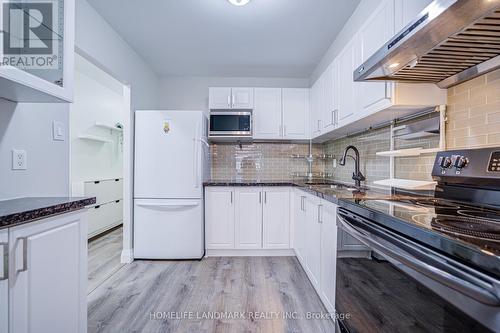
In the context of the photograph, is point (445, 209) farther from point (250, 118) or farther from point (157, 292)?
point (250, 118)

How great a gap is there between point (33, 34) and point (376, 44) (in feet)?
6.41

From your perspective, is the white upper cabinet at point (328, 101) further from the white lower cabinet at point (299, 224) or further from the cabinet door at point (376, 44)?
the white lower cabinet at point (299, 224)

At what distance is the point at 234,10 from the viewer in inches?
87.0

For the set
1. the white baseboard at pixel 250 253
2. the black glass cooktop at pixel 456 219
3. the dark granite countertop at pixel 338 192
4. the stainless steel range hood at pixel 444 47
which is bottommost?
the white baseboard at pixel 250 253

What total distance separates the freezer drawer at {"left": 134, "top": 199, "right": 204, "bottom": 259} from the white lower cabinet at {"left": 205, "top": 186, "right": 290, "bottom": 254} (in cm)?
17

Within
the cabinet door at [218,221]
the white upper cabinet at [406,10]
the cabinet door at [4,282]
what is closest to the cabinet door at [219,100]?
the cabinet door at [218,221]

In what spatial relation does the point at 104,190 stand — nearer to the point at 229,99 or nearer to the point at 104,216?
the point at 104,216

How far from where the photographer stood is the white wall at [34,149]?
132 centimetres

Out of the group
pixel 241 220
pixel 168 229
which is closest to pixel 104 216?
pixel 168 229

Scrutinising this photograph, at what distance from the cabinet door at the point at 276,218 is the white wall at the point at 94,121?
2007mm

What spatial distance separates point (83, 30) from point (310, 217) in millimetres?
2521

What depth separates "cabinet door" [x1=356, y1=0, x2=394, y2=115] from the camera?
1434mm

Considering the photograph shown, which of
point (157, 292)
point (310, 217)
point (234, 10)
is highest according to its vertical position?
point (234, 10)

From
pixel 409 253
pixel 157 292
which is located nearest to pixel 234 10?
pixel 409 253
